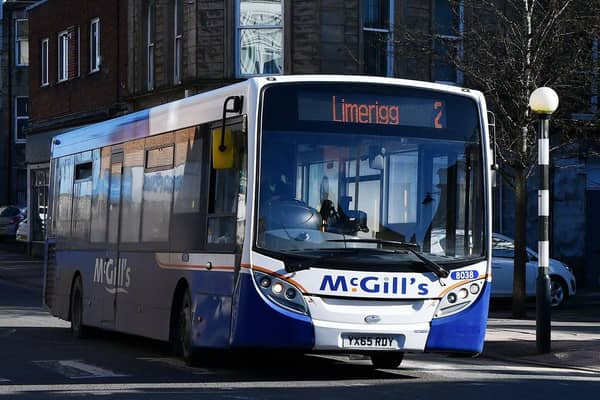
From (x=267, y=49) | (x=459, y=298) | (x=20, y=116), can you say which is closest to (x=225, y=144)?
(x=459, y=298)

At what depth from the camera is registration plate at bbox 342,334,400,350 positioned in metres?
12.7

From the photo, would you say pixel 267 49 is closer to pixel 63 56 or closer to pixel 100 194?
pixel 100 194

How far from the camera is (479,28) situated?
78.1 feet

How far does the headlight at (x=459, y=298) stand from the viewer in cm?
1308

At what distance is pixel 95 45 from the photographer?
39.5m

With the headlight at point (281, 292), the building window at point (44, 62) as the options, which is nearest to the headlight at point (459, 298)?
the headlight at point (281, 292)

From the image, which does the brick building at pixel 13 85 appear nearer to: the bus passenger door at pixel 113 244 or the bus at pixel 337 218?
the bus passenger door at pixel 113 244

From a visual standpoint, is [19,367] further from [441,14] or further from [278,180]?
[441,14]

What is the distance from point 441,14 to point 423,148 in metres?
19.4

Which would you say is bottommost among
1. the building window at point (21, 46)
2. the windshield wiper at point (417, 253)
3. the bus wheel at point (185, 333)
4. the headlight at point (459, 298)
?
the bus wheel at point (185, 333)

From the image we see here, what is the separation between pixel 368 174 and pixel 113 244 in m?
5.44

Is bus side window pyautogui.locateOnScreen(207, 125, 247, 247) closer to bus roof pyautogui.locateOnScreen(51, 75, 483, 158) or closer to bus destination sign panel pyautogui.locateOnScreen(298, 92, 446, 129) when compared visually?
bus roof pyautogui.locateOnScreen(51, 75, 483, 158)

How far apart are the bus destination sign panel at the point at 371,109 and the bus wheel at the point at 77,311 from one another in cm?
721

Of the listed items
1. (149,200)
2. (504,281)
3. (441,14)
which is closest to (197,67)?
(441,14)
